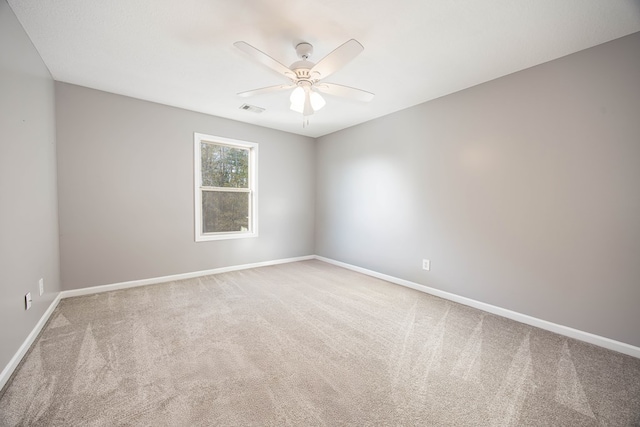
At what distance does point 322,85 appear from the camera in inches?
87.9

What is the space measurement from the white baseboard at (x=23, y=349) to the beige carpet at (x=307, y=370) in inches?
1.7

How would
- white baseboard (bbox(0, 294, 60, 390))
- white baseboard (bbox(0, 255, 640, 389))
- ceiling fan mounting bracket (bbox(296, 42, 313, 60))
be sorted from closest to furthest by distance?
white baseboard (bbox(0, 294, 60, 390))
white baseboard (bbox(0, 255, 640, 389))
ceiling fan mounting bracket (bbox(296, 42, 313, 60))

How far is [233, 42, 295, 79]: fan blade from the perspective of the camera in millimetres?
1696

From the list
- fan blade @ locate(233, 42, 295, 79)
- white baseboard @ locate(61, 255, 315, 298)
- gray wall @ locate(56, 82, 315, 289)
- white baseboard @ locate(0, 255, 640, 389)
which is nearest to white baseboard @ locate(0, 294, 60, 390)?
white baseboard @ locate(0, 255, 640, 389)

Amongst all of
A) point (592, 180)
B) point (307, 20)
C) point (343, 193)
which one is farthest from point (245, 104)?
point (592, 180)

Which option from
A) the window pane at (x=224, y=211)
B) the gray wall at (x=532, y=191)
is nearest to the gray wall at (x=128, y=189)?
the window pane at (x=224, y=211)

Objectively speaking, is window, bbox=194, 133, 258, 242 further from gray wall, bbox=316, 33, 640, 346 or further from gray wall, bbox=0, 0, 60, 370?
gray wall, bbox=316, 33, 640, 346

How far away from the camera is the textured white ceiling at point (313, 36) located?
5.63 ft

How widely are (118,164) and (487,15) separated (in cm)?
403

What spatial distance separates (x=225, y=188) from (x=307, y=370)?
3146 mm

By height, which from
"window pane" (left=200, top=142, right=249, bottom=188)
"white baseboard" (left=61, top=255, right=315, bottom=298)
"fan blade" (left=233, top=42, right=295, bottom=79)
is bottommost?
"white baseboard" (left=61, top=255, right=315, bottom=298)

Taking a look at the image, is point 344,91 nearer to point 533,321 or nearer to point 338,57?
point 338,57

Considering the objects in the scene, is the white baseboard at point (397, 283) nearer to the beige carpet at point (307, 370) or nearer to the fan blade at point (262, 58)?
A: the beige carpet at point (307, 370)

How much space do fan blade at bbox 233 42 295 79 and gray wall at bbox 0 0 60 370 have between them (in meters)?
1.55
